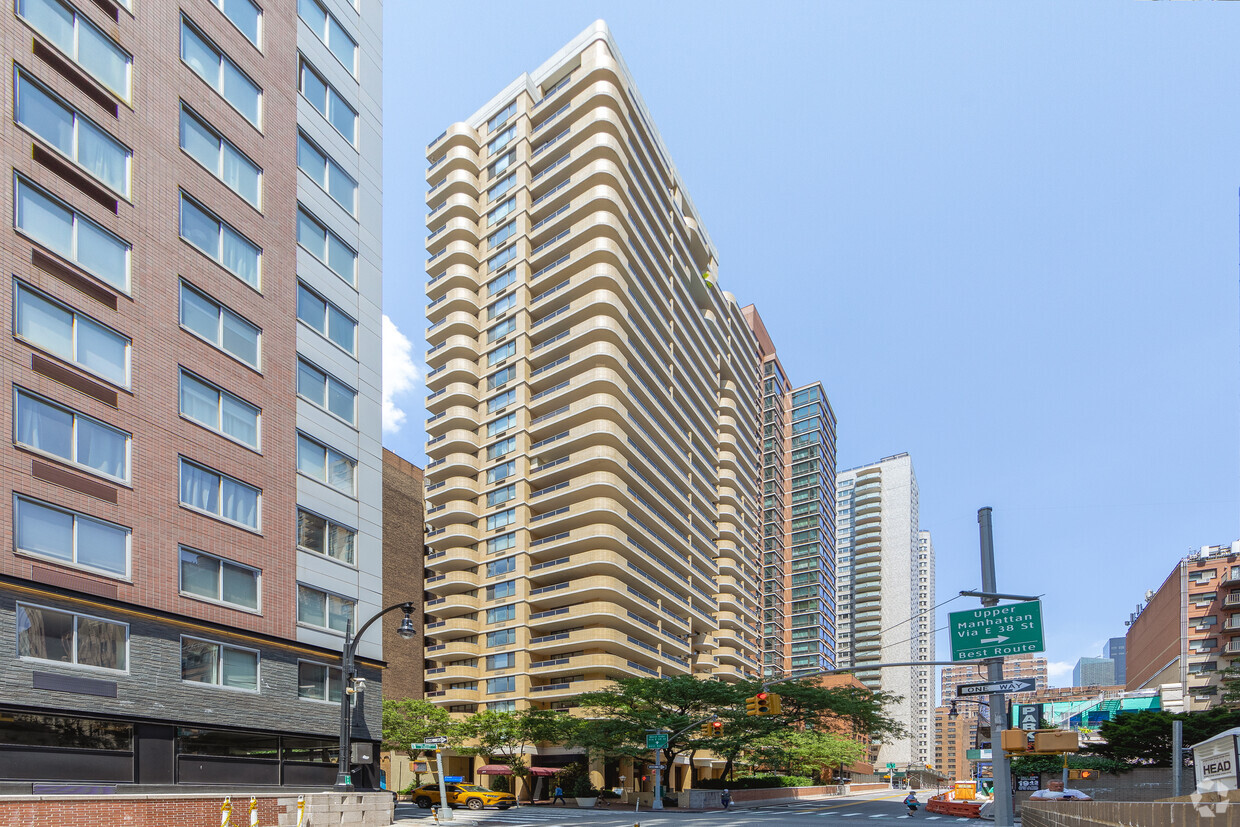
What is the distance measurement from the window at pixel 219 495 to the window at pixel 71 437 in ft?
7.84

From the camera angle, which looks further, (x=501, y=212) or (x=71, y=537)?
(x=501, y=212)

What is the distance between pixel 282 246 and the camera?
34344 mm

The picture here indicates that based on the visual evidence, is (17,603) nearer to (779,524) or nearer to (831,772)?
(831,772)

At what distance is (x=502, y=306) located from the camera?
87.9m

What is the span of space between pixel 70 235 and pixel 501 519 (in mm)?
58560

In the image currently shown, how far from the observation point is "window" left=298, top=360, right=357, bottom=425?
35000mm

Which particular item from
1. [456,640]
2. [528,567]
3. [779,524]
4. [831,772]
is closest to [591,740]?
[528,567]

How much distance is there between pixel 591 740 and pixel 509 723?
9440mm

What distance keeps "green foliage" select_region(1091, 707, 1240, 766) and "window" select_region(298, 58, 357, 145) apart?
6175 cm

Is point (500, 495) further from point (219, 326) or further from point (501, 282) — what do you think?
point (219, 326)

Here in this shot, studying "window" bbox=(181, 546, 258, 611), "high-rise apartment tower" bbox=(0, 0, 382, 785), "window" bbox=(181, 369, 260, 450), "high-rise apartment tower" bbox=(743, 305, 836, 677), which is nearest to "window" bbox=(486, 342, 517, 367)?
"high-rise apartment tower" bbox=(0, 0, 382, 785)

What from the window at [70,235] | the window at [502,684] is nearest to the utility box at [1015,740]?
the window at [70,235]

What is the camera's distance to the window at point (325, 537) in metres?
33.5

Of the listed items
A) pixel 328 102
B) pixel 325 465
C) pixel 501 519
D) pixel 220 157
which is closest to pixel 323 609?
pixel 325 465
